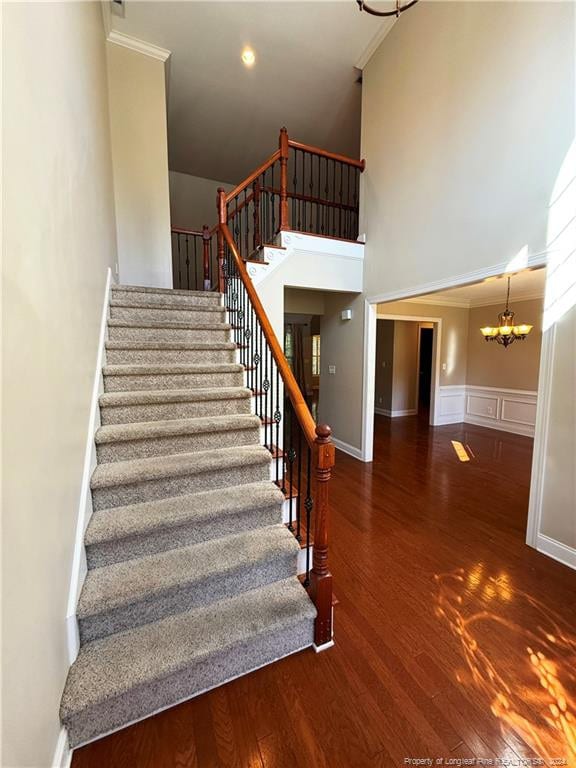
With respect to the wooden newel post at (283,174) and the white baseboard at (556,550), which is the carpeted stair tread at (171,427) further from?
the wooden newel post at (283,174)

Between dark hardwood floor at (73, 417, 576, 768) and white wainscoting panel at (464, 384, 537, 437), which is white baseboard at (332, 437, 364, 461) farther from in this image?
white wainscoting panel at (464, 384, 537, 437)

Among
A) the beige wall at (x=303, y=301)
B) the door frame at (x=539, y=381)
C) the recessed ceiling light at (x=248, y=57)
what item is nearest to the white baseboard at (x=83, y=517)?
the door frame at (x=539, y=381)

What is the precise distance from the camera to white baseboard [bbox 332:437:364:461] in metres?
4.37

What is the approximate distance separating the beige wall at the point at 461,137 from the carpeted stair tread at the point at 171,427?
2368 mm

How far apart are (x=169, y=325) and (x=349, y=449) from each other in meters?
2.96

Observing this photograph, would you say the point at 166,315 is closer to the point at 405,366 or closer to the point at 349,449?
the point at 349,449

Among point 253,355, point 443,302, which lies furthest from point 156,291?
point 443,302

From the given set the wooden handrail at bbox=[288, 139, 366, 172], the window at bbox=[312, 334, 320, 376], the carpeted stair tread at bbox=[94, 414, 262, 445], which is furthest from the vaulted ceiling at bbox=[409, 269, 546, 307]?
the window at bbox=[312, 334, 320, 376]

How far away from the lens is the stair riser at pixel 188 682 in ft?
3.90

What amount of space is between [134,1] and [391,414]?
7198 millimetres

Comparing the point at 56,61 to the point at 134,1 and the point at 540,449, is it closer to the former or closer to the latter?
the point at 134,1

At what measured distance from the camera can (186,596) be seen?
1.51 metres

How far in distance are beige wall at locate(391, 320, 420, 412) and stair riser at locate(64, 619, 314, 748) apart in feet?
20.1

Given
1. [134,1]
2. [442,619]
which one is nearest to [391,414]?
[442,619]
